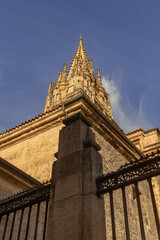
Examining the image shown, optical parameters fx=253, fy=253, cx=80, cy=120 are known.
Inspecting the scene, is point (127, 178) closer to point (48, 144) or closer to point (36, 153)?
point (48, 144)

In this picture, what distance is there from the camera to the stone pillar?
3.36 meters

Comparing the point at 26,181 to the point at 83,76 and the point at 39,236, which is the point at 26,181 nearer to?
the point at 39,236

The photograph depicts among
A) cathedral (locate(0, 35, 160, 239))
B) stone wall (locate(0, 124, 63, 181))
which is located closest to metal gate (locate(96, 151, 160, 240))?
cathedral (locate(0, 35, 160, 239))

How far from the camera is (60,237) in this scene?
11.3ft

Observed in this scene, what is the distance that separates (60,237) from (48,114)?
7736 millimetres

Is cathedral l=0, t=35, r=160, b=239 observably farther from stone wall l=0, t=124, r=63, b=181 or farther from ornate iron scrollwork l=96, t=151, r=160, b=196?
ornate iron scrollwork l=96, t=151, r=160, b=196

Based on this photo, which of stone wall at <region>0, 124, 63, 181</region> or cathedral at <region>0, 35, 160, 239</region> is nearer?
cathedral at <region>0, 35, 160, 239</region>

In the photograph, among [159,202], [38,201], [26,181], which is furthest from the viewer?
[159,202]

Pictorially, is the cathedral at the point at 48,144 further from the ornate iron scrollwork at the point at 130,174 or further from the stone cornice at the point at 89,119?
the ornate iron scrollwork at the point at 130,174

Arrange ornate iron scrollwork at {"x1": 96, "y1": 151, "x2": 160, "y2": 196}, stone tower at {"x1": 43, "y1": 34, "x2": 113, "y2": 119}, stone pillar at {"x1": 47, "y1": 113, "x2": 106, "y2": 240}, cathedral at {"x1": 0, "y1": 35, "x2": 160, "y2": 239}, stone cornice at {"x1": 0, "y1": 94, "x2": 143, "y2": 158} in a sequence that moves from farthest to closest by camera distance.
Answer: stone tower at {"x1": 43, "y1": 34, "x2": 113, "y2": 119} < stone cornice at {"x1": 0, "y1": 94, "x2": 143, "y2": 158} < cathedral at {"x1": 0, "y1": 35, "x2": 160, "y2": 239} < ornate iron scrollwork at {"x1": 96, "y1": 151, "x2": 160, "y2": 196} < stone pillar at {"x1": 47, "y1": 113, "x2": 106, "y2": 240}

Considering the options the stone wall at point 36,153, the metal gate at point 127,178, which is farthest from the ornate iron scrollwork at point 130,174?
the stone wall at point 36,153

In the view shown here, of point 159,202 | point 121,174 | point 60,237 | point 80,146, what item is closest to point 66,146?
point 80,146

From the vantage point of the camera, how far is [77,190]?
3.64 meters

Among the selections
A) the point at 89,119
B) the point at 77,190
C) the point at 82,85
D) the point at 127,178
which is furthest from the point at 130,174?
the point at 82,85
